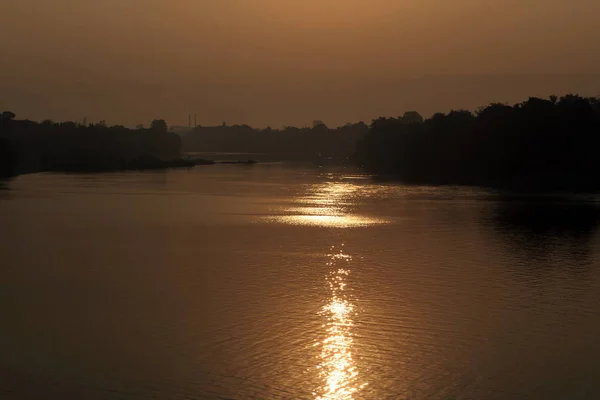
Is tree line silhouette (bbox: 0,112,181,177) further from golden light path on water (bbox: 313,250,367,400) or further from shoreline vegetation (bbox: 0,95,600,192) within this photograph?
golden light path on water (bbox: 313,250,367,400)

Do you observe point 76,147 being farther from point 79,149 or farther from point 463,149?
point 463,149

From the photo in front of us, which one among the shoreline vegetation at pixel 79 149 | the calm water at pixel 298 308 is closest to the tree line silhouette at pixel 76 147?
the shoreline vegetation at pixel 79 149

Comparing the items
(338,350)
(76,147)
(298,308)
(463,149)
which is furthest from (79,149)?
(338,350)

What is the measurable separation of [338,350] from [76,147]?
112385 mm

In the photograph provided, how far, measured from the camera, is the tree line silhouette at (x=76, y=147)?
108m

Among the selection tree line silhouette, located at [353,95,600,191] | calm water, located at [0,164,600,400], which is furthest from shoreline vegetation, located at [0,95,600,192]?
calm water, located at [0,164,600,400]

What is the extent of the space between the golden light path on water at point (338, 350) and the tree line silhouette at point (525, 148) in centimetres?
4846

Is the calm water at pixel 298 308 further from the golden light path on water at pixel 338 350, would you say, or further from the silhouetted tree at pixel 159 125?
the silhouetted tree at pixel 159 125

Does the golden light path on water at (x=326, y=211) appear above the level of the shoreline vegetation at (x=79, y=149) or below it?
below

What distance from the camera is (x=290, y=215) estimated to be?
46.2 metres

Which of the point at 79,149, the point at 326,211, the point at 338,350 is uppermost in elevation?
the point at 79,149

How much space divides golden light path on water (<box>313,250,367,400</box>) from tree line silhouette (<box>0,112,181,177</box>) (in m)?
73.5

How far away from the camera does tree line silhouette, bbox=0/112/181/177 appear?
108m

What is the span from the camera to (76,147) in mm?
122750
